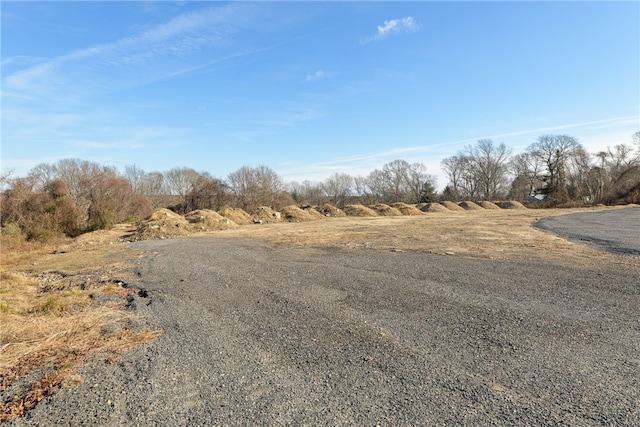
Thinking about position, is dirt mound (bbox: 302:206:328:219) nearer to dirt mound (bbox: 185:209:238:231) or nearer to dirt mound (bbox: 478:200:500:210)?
dirt mound (bbox: 185:209:238:231)

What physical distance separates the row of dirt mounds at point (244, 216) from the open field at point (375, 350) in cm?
1280

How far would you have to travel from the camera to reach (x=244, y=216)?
32.1 meters

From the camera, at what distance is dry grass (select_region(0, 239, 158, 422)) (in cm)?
355

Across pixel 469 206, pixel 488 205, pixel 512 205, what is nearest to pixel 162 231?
pixel 469 206

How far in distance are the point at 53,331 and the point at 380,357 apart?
472 cm

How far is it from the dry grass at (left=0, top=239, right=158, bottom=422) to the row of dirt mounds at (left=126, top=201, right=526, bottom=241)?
1224cm

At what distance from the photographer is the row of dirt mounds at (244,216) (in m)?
21.5

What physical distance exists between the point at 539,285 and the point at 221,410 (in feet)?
21.7

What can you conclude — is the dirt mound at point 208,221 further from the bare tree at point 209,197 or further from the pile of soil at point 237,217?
the bare tree at point 209,197

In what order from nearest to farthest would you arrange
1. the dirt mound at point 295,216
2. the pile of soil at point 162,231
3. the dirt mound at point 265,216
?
1. the pile of soil at point 162,231
2. the dirt mound at point 265,216
3. the dirt mound at point 295,216

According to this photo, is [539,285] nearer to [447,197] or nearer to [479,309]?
[479,309]

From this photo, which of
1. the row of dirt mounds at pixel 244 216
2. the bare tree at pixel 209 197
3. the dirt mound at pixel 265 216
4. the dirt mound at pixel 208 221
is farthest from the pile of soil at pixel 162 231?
the bare tree at pixel 209 197

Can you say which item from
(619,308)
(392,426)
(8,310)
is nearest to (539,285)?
(619,308)

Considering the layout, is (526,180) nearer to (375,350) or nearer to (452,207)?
(452,207)
